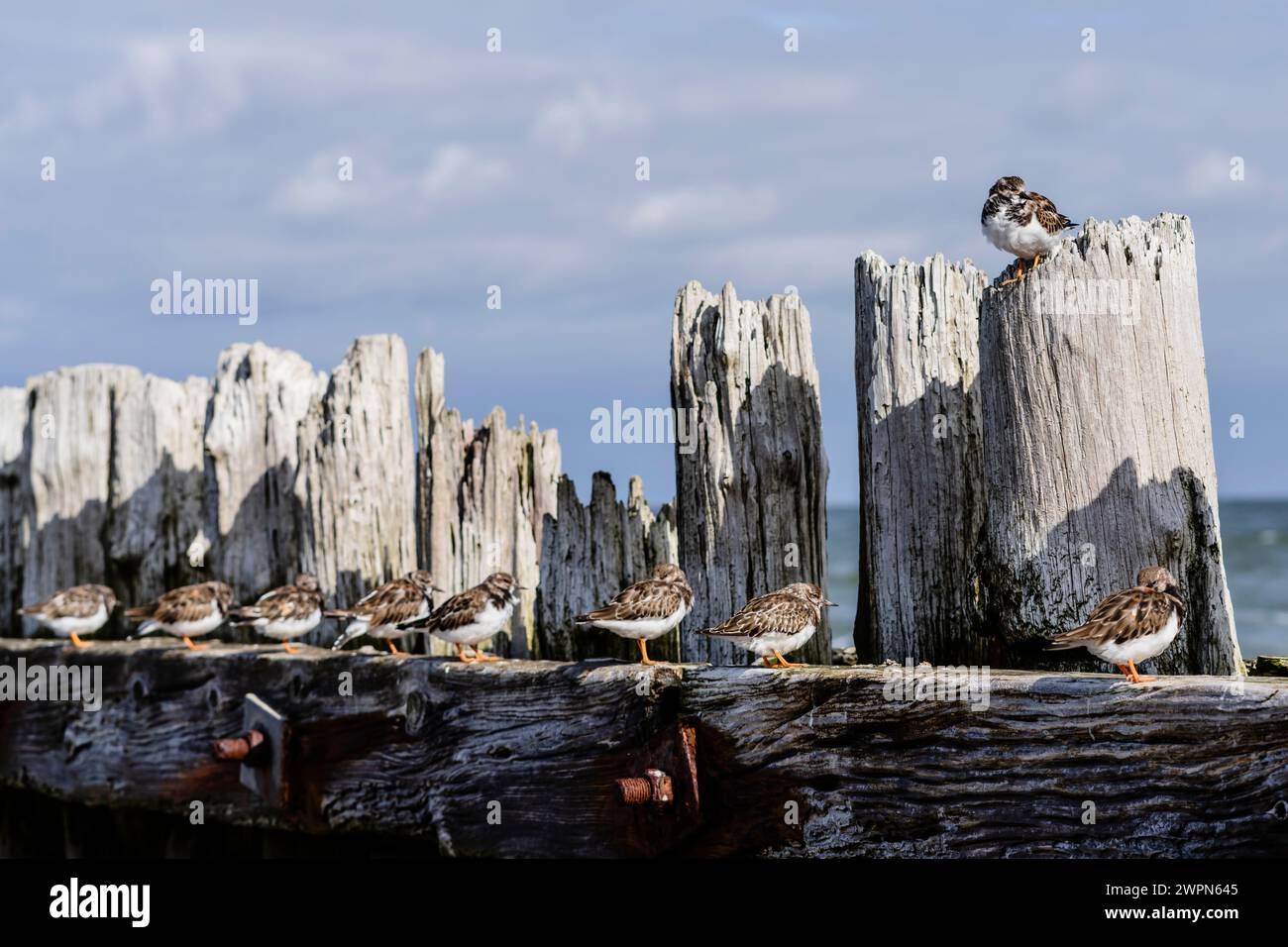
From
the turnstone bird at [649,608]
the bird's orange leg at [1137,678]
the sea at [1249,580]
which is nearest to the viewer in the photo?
the bird's orange leg at [1137,678]

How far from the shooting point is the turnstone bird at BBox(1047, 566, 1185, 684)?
220 inches

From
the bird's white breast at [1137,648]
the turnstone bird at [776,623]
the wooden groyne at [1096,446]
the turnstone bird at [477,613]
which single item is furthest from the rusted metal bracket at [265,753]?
the bird's white breast at [1137,648]

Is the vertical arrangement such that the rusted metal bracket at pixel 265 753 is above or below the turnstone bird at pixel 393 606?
below

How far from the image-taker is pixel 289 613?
9.36 m

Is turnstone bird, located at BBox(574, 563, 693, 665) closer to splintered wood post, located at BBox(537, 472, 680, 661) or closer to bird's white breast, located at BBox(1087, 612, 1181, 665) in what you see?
splintered wood post, located at BBox(537, 472, 680, 661)

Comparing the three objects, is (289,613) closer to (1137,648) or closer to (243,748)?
(243,748)

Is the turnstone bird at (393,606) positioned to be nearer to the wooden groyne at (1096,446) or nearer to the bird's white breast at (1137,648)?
the wooden groyne at (1096,446)

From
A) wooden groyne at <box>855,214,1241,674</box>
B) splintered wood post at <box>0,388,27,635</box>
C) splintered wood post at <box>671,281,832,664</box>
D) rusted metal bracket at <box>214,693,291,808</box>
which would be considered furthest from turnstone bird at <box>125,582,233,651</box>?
wooden groyne at <box>855,214,1241,674</box>

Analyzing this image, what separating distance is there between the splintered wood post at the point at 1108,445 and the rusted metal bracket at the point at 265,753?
4.85 meters

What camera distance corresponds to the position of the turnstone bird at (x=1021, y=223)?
24.7 ft

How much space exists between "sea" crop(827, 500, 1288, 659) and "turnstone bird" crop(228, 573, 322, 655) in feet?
67.6

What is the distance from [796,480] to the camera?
731cm

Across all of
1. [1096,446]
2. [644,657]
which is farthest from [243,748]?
[1096,446]
